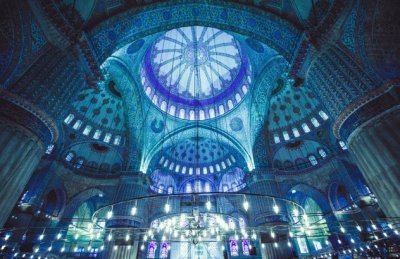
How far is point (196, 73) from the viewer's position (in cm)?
2202

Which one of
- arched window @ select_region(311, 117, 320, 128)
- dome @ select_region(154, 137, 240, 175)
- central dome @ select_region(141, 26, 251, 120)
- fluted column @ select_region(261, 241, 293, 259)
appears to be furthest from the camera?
dome @ select_region(154, 137, 240, 175)

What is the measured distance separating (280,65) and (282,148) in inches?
317

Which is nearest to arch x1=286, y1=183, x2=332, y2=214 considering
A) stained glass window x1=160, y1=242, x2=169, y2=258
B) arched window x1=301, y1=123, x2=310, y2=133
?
arched window x1=301, y1=123, x2=310, y2=133

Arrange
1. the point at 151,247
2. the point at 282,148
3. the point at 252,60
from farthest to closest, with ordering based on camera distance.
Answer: the point at 151,247
the point at 282,148
the point at 252,60

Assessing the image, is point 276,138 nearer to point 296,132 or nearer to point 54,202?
point 296,132

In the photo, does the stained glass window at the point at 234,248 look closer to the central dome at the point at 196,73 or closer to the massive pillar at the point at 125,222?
the massive pillar at the point at 125,222

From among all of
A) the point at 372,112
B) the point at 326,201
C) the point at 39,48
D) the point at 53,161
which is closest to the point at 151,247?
A: the point at 53,161

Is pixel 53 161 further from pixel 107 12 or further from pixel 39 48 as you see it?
pixel 107 12

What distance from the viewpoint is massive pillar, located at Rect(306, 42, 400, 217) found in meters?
6.65

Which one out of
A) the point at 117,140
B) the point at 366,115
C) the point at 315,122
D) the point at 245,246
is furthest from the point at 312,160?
the point at 117,140

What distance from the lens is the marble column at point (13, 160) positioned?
22.0ft

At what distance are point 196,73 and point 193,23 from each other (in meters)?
9.75

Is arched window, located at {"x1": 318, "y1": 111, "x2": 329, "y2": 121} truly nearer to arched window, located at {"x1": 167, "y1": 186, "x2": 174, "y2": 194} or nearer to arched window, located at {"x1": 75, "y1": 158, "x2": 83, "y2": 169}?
arched window, located at {"x1": 167, "y1": 186, "x2": 174, "y2": 194}

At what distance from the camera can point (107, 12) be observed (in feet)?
32.6
